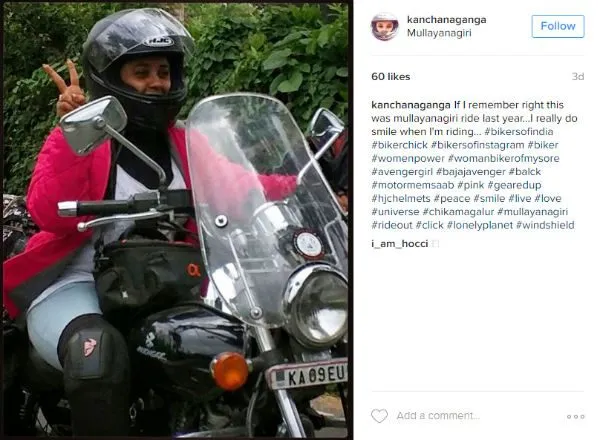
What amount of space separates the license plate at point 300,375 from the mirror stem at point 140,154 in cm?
33

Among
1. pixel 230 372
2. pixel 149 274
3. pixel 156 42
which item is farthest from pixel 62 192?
pixel 230 372

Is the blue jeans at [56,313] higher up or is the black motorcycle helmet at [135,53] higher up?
the black motorcycle helmet at [135,53]

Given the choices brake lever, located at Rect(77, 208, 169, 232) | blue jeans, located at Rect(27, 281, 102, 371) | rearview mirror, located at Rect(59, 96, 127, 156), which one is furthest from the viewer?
blue jeans, located at Rect(27, 281, 102, 371)

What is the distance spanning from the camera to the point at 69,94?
68.4 inches

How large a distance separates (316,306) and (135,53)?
0.52 metres

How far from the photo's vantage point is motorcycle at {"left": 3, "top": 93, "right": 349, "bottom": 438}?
160 centimetres

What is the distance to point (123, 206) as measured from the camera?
1660 millimetres

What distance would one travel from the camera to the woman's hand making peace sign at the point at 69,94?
1737mm
